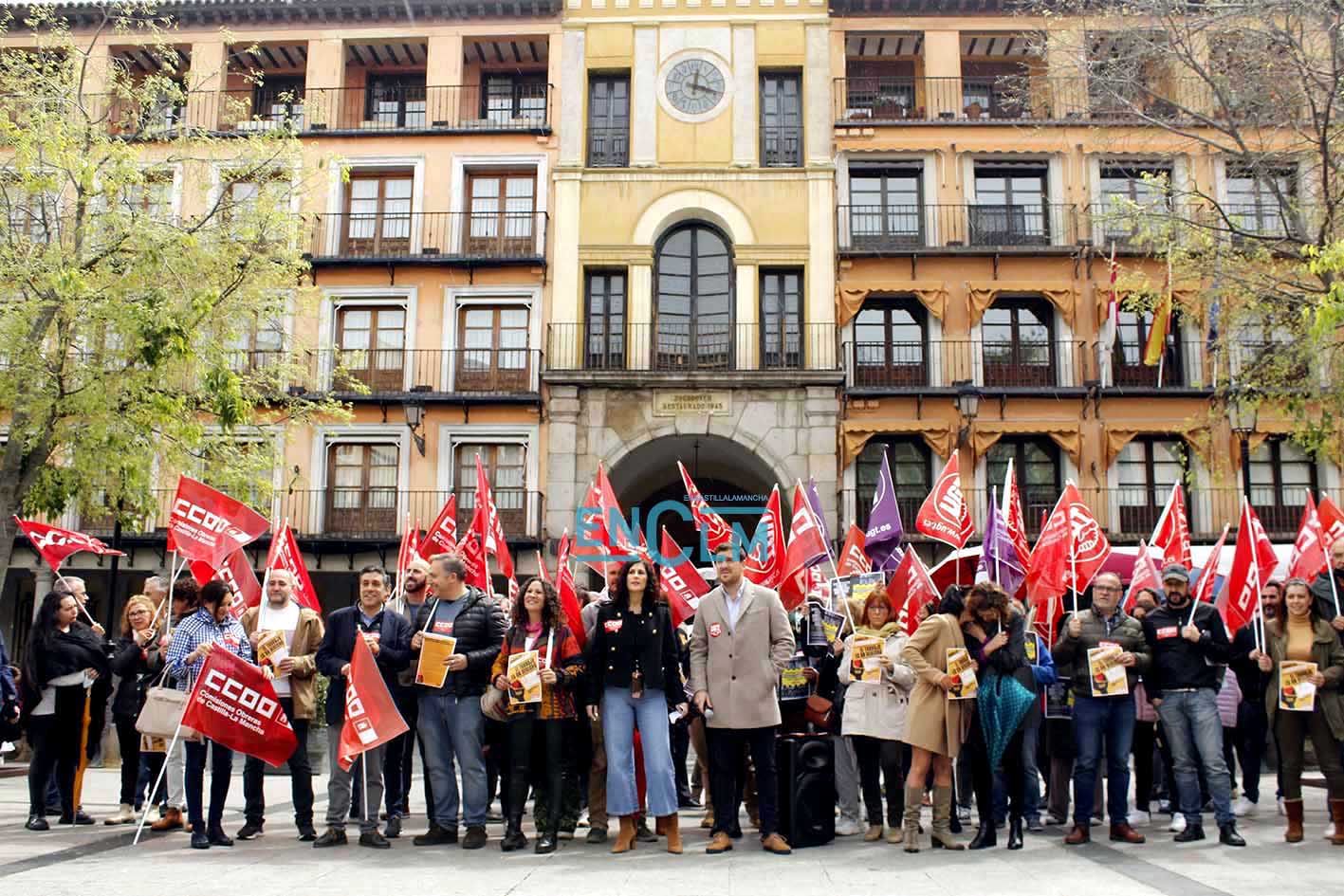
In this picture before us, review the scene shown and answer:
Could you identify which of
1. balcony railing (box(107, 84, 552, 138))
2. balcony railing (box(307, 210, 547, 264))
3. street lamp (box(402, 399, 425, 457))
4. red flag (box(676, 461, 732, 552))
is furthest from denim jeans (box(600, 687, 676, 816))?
balcony railing (box(107, 84, 552, 138))

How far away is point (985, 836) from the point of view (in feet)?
28.3

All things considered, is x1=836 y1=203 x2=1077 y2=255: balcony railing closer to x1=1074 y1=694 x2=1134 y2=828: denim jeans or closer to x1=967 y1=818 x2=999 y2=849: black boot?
x1=1074 y1=694 x2=1134 y2=828: denim jeans

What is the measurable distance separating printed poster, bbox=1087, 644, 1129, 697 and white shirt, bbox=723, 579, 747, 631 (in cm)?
257

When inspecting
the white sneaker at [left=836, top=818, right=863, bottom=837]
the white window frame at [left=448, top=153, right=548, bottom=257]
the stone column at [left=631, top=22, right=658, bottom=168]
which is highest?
the stone column at [left=631, top=22, right=658, bottom=168]

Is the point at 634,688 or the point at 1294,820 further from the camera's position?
the point at 1294,820

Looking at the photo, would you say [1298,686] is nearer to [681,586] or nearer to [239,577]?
[681,586]

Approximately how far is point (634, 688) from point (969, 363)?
19.1 m

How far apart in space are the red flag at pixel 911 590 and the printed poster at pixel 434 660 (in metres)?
4.32

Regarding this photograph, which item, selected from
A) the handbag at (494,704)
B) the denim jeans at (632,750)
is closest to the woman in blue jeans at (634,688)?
the denim jeans at (632,750)

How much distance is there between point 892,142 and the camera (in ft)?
87.5

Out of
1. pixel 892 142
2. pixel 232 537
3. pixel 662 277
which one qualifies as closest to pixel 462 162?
pixel 662 277

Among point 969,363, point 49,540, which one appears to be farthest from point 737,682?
point 969,363

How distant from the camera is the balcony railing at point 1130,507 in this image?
2503 cm

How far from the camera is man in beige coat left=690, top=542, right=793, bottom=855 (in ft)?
27.7
